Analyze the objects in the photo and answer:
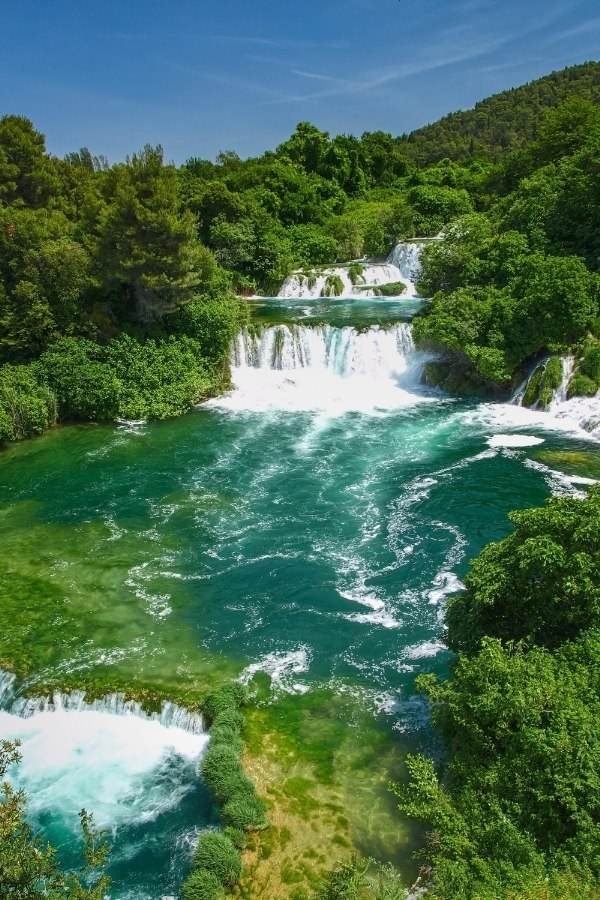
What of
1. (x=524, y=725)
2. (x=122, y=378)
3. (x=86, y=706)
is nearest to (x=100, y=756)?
(x=86, y=706)

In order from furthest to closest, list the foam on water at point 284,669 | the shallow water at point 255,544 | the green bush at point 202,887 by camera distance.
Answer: the shallow water at point 255,544
the foam on water at point 284,669
the green bush at point 202,887

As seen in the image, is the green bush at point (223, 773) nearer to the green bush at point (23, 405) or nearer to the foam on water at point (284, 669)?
the foam on water at point (284, 669)

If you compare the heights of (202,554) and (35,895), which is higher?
(35,895)

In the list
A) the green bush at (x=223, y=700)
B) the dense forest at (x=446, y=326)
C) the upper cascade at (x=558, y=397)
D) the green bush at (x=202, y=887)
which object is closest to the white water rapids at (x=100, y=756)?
the green bush at (x=223, y=700)

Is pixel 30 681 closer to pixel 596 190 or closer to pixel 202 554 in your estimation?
pixel 202 554

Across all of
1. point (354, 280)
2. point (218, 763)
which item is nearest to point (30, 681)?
point (218, 763)

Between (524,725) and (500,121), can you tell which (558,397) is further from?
(500,121)
